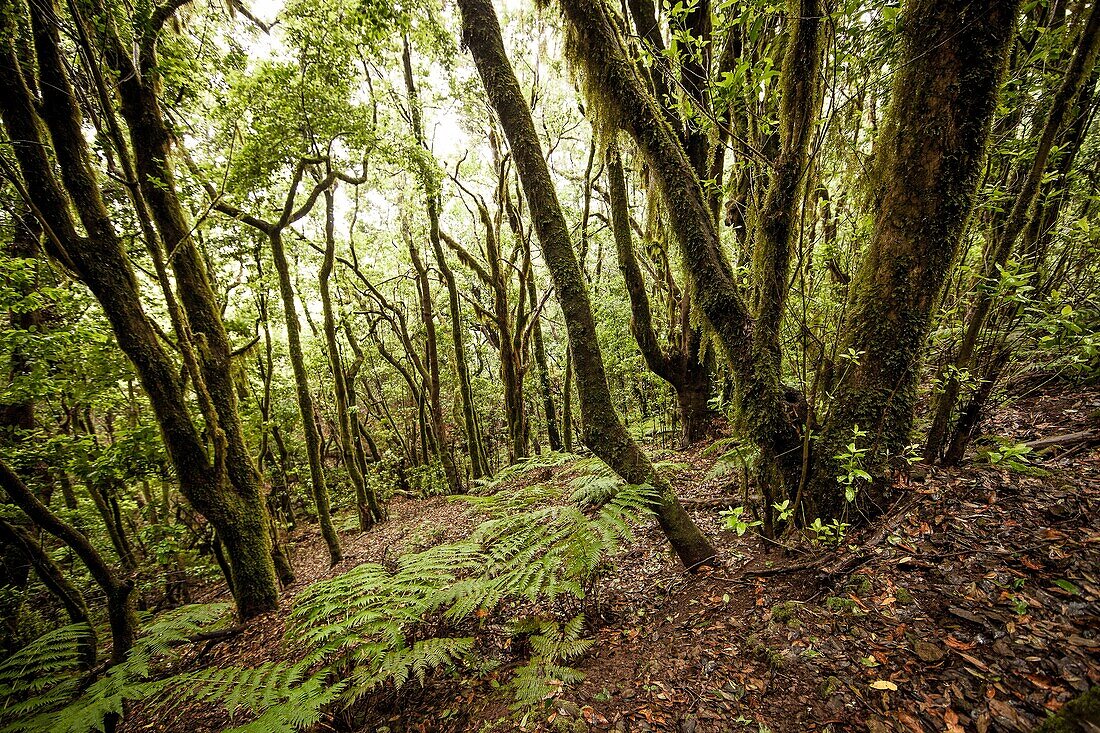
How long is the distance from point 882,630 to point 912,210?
2902 millimetres

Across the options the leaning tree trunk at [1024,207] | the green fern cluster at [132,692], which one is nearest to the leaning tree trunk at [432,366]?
the green fern cluster at [132,692]

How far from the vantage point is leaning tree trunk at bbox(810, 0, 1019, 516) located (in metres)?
2.64

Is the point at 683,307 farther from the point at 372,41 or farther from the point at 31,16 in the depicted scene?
the point at 31,16

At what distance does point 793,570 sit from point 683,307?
558 centimetres

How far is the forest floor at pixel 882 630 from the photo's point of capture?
203cm

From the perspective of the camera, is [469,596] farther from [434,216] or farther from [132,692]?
[434,216]

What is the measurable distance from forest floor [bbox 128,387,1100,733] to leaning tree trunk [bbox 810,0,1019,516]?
0.57m

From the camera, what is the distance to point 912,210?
9.59 ft

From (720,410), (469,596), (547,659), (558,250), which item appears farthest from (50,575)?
(720,410)

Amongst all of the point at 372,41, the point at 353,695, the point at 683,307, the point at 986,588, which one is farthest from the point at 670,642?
the point at 372,41

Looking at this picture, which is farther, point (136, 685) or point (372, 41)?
point (372, 41)

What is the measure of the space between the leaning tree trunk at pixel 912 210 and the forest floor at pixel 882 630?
0.57 m

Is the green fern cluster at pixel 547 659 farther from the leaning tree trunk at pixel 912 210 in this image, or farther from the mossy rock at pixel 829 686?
the leaning tree trunk at pixel 912 210

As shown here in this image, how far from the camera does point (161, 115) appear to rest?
6.48 metres
